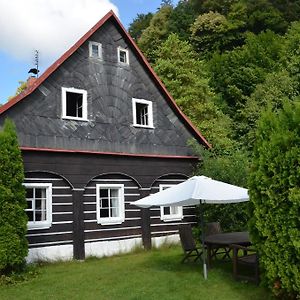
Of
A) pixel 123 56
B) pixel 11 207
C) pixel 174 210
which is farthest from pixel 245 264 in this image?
pixel 123 56

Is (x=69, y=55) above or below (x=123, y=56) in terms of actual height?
below

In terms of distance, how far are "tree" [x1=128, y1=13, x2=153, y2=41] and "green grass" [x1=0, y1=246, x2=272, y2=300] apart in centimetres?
3912

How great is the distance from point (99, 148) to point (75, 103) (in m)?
1.74

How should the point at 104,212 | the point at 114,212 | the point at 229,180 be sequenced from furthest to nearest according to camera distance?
1. the point at 229,180
2. the point at 114,212
3. the point at 104,212

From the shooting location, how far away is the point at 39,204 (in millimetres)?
12367

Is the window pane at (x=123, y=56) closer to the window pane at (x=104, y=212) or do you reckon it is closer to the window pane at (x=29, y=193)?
the window pane at (x=104, y=212)

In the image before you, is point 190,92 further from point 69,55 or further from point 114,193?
point 69,55

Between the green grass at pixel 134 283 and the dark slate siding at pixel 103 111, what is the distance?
3.91m

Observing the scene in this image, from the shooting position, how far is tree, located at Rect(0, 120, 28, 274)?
988cm

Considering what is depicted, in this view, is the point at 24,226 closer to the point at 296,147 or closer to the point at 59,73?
the point at 59,73

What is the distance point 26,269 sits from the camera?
10.6 metres

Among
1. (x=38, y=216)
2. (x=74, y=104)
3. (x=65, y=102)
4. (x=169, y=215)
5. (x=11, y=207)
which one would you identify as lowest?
(x=169, y=215)

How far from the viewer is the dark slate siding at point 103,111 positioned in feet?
40.9

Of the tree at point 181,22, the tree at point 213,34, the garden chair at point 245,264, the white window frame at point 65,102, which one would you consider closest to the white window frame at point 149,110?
the white window frame at point 65,102
